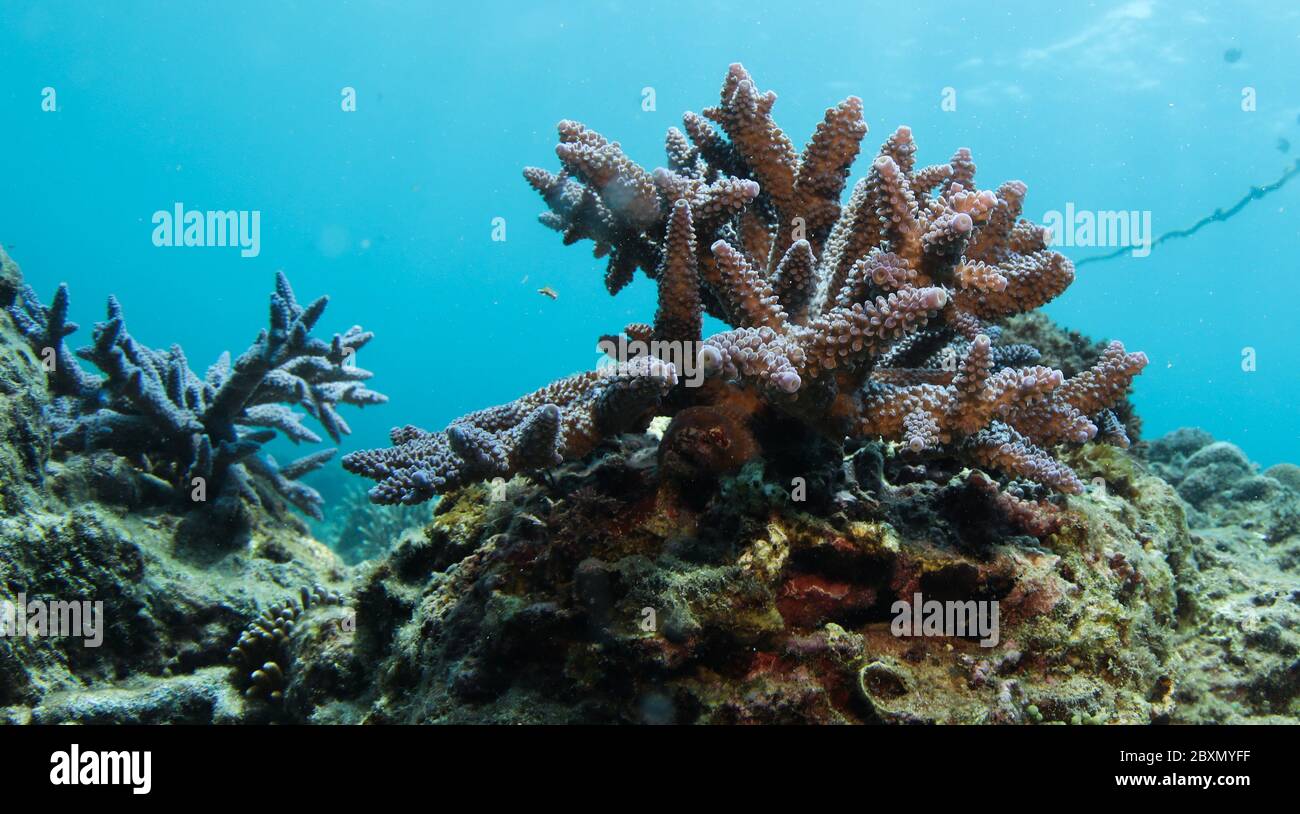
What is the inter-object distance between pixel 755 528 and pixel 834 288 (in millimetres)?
1238

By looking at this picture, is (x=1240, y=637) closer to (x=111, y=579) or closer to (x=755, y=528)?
(x=755, y=528)

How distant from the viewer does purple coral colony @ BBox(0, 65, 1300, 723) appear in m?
2.44

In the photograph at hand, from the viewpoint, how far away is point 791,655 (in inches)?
94.7

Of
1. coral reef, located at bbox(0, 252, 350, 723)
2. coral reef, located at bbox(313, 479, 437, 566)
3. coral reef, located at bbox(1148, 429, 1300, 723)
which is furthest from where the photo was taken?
coral reef, located at bbox(313, 479, 437, 566)

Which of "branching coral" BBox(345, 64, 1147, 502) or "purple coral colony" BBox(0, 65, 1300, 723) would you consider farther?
"branching coral" BBox(345, 64, 1147, 502)

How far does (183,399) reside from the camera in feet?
18.9

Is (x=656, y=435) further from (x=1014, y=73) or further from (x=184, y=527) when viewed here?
(x=1014, y=73)

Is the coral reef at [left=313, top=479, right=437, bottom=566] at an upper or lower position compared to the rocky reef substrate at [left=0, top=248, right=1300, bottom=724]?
lower

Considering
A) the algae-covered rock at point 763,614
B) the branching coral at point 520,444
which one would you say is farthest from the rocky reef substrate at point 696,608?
the branching coral at point 520,444

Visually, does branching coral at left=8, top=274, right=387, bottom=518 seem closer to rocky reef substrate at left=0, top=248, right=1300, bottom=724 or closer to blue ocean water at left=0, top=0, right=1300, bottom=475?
rocky reef substrate at left=0, top=248, right=1300, bottom=724

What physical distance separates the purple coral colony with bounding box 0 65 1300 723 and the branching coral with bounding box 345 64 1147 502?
0.05 feet

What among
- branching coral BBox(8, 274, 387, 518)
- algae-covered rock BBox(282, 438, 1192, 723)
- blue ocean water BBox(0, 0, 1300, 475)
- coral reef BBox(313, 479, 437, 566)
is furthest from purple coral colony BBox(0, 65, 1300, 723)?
blue ocean water BBox(0, 0, 1300, 475)

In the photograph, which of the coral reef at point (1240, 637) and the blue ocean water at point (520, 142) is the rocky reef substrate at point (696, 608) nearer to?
the coral reef at point (1240, 637)
